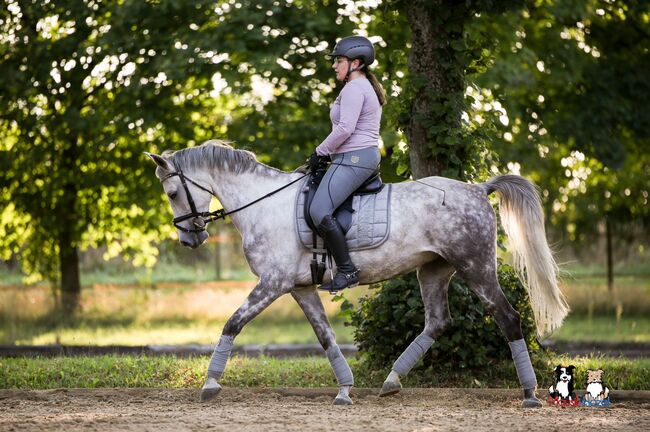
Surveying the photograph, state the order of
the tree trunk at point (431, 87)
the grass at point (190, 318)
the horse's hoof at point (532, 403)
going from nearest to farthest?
the horse's hoof at point (532, 403)
the tree trunk at point (431, 87)
the grass at point (190, 318)

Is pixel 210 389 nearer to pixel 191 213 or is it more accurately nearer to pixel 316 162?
pixel 191 213

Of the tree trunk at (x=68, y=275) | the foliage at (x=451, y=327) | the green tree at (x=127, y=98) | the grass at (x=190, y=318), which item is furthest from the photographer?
the tree trunk at (x=68, y=275)

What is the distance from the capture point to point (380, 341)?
9.06 m

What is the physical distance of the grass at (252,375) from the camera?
8.66 m

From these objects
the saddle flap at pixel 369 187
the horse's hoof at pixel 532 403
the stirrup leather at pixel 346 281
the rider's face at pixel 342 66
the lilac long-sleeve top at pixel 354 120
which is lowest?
the horse's hoof at pixel 532 403

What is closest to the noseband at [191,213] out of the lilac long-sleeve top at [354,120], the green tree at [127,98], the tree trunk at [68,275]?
the lilac long-sleeve top at [354,120]

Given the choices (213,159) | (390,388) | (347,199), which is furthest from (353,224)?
(390,388)

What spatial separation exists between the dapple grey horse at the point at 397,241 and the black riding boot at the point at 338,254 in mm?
148

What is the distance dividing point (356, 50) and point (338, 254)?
1.79 metres

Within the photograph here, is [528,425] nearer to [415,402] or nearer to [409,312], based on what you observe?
[415,402]

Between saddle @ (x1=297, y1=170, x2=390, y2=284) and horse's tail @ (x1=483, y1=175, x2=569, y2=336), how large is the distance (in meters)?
1.21

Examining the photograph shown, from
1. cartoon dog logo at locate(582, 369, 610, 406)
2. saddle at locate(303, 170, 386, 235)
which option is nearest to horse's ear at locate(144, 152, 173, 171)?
saddle at locate(303, 170, 386, 235)

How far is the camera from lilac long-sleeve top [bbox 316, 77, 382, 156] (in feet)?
24.0

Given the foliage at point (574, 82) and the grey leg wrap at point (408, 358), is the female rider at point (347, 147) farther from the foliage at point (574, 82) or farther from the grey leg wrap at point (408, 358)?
the foliage at point (574, 82)
